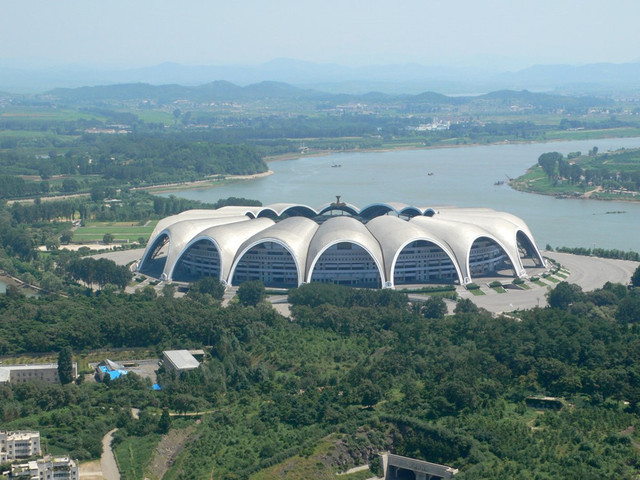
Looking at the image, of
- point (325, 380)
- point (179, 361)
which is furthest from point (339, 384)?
point (179, 361)

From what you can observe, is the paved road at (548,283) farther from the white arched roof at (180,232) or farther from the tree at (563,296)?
the white arched roof at (180,232)

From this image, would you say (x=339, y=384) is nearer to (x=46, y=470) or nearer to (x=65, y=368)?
(x=65, y=368)

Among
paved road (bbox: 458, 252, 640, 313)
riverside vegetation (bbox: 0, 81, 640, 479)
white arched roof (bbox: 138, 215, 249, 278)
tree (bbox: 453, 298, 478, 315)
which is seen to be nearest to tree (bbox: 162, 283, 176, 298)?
riverside vegetation (bbox: 0, 81, 640, 479)

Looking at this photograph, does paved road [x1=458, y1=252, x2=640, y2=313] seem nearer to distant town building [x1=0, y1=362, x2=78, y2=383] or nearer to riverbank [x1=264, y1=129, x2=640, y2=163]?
distant town building [x1=0, y1=362, x2=78, y2=383]

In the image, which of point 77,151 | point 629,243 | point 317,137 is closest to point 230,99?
point 317,137

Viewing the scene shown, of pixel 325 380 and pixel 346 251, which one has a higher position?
pixel 346 251

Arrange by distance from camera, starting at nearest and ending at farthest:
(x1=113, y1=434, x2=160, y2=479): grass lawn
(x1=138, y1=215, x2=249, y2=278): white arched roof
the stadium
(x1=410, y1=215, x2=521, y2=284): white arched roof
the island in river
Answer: (x1=113, y1=434, x2=160, y2=479): grass lawn → the stadium → (x1=410, y1=215, x2=521, y2=284): white arched roof → (x1=138, y1=215, x2=249, y2=278): white arched roof → the island in river
